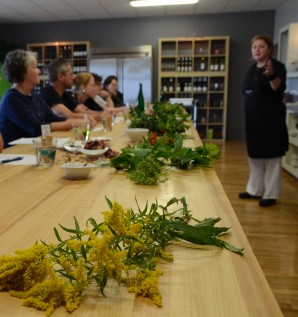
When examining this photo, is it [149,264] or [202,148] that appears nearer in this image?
[149,264]

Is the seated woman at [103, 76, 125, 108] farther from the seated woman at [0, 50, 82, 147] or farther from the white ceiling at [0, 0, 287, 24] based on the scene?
the seated woman at [0, 50, 82, 147]

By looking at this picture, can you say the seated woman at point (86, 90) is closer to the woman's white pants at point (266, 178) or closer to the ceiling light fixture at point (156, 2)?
the woman's white pants at point (266, 178)

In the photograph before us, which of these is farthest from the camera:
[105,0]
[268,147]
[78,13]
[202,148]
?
[78,13]

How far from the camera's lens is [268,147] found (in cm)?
327

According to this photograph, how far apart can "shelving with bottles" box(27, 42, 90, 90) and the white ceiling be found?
1.88ft

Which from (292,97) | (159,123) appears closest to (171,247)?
(159,123)

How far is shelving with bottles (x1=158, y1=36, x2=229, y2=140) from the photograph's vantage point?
7766mm

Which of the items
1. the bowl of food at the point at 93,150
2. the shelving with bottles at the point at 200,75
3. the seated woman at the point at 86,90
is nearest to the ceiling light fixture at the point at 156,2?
the shelving with bottles at the point at 200,75

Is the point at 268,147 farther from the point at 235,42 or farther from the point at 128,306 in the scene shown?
the point at 235,42

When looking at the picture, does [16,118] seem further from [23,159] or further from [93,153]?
[93,153]

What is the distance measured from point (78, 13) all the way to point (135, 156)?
7.09 m

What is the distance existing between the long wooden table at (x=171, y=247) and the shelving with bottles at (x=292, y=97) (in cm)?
377

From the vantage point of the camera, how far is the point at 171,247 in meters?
0.73

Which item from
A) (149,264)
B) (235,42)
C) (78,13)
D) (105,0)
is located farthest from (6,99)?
(235,42)
